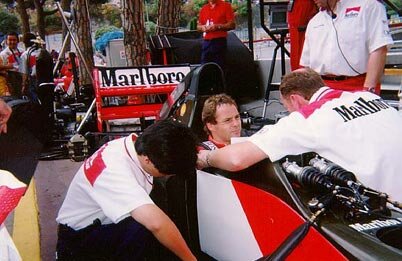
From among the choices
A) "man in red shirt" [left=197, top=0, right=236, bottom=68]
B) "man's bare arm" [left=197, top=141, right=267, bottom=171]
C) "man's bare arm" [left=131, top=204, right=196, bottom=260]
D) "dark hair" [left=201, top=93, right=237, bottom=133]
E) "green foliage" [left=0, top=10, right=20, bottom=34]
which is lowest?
"man's bare arm" [left=131, top=204, right=196, bottom=260]

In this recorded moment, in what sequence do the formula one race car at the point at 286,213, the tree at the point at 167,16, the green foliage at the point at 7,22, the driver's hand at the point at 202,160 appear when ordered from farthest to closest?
the green foliage at the point at 7,22, the tree at the point at 167,16, the driver's hand at the point at 202,160, the formula one race car at the point at 286,213

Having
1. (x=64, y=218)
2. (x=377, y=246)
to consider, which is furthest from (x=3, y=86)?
(x=377, y=246)

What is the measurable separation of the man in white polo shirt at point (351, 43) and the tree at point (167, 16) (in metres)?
6.34

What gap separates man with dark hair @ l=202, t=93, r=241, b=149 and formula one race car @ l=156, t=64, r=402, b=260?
0.43 metres

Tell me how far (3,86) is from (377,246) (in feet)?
20.2

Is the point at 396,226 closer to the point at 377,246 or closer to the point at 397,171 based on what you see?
the point at 377,246

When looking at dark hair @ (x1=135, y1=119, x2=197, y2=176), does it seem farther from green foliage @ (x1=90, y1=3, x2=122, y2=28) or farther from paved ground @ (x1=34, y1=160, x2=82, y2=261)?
green foliage @ (x1=90, y1=3, x2=122, y2=28)

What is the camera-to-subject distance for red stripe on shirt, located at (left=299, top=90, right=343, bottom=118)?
76.6 inches

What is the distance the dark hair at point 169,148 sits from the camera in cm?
193

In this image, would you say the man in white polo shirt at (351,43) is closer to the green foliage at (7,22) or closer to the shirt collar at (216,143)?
the shirt collar at (216,143)

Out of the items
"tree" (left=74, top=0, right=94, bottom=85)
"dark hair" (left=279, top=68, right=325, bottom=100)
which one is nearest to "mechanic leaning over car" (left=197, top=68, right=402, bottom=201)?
"dark hair" (left=279, top=68, right=325, bottom=100)

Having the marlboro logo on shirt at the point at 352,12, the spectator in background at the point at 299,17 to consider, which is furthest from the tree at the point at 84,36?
the marlboro logo on shirt at the point at 352,12

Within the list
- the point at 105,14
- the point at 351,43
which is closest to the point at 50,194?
the point at 351,43

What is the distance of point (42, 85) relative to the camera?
5695mm
